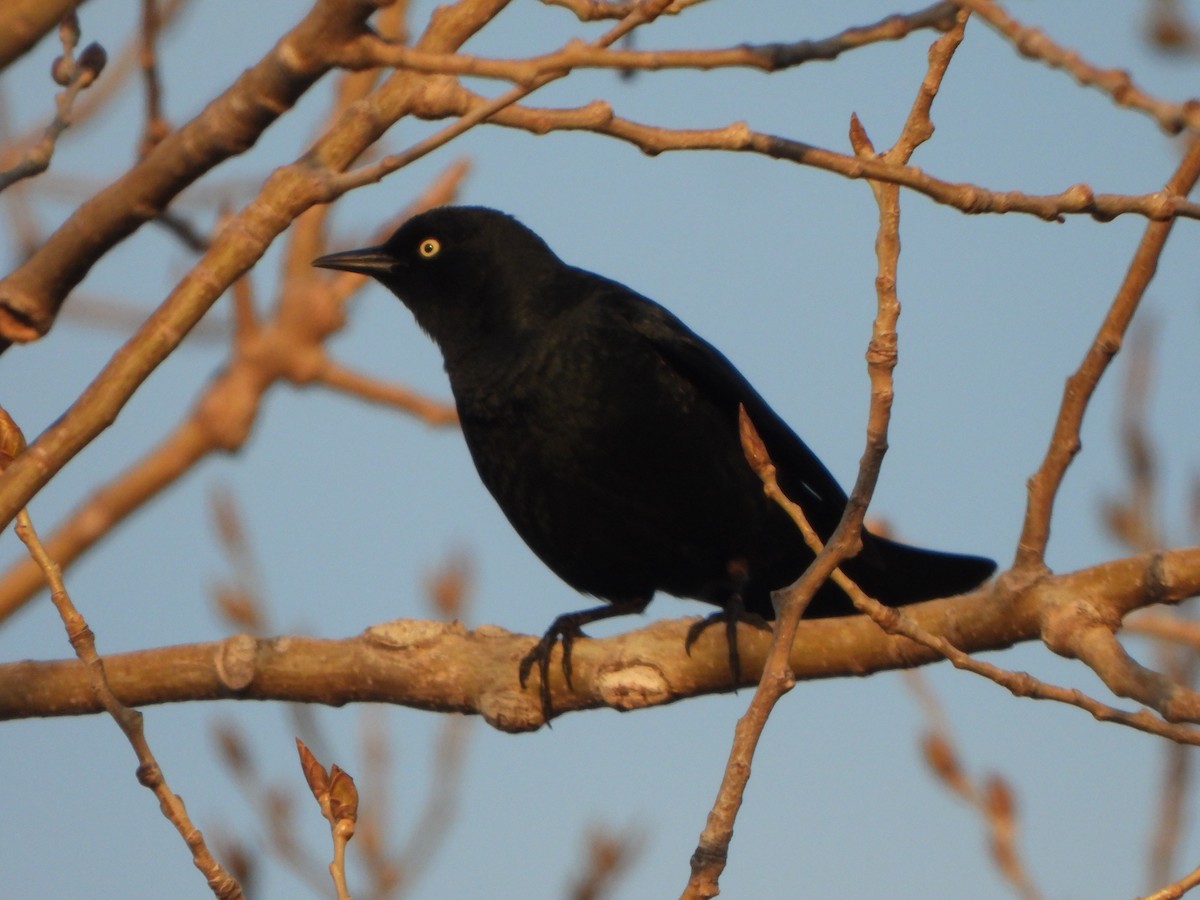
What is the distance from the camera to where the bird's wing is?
4770 millimetres

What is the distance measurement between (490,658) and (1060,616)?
65.0 inches

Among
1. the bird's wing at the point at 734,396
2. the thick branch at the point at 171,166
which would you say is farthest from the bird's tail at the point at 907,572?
the thick branch at the point at 171,166

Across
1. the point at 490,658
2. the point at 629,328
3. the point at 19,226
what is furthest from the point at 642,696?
the point at 19,226

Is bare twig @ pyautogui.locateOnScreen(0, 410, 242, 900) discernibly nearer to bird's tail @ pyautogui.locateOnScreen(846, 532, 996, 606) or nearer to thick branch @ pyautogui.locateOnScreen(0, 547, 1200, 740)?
thick branch @ pyautogui.locateOnScreen(0, 547, 1200, 740)

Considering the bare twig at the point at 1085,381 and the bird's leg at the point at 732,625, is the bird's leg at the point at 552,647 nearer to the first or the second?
the bird's leg at the point at 732,625

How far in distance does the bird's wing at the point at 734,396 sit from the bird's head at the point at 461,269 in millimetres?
361

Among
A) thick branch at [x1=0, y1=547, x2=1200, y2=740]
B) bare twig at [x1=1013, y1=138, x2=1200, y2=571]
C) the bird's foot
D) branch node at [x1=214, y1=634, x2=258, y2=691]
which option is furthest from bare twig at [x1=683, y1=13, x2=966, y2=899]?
branch node at [x1=214, y1=634, x2=258, y2=691]

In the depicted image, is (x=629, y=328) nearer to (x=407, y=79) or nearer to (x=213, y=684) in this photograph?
(x=213, y=684)

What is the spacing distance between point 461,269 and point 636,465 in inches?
49.4

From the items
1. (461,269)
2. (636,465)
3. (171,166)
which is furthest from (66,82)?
(461,269)

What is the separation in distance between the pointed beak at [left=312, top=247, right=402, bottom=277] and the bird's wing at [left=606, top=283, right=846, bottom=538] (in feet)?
3.26

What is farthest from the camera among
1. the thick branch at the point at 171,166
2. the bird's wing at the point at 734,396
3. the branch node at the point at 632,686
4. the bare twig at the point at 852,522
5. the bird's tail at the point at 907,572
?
the bird's wing at the point at 734,396

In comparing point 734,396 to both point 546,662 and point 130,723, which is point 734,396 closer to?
point 546,662

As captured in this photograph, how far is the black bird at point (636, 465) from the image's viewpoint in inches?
177
